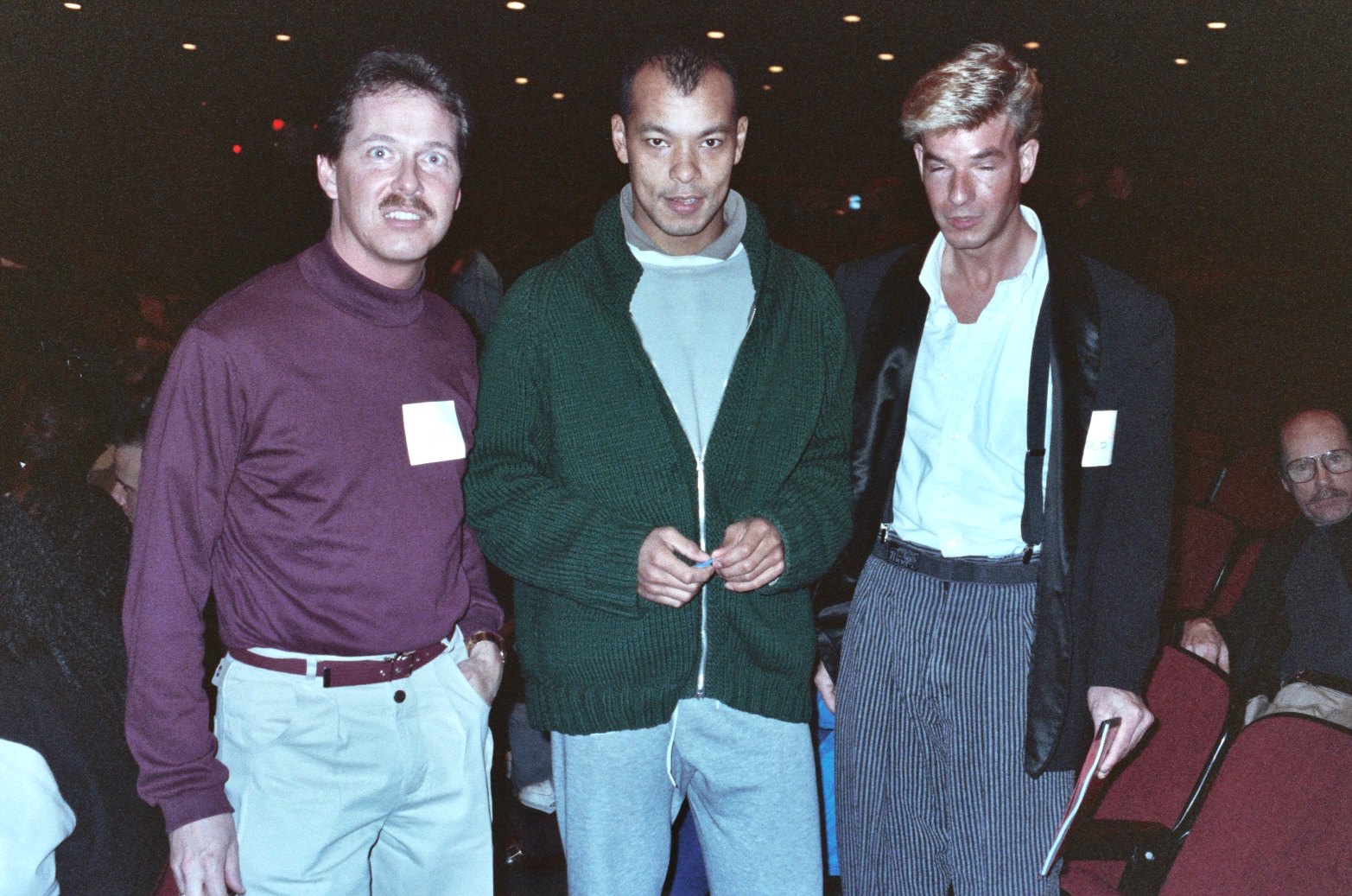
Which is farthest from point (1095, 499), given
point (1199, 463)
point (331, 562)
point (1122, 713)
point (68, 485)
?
point (1199, 463)

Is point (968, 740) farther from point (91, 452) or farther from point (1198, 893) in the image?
point (91, 452)

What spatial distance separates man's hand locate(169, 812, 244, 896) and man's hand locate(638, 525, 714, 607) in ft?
2.38

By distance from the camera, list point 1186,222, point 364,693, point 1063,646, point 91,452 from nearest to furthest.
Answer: point 364,693
point 1063,646
point 91,452
point 1186,222

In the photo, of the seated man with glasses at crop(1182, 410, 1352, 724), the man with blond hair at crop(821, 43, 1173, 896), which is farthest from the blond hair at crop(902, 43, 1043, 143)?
the seated man with glasses at crop(1182, 410, 1352, 724)

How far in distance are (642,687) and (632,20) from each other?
8225 millimetres

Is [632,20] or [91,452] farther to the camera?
[632,20]

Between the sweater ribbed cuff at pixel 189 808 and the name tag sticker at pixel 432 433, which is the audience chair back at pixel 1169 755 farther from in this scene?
the sweater ribbed cuff at pixel 189 808

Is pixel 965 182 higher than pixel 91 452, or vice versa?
pixel 965 182

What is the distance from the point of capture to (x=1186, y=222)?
8695mm

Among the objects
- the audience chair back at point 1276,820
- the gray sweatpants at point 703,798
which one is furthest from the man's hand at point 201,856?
the audience chair back at point 1276,820

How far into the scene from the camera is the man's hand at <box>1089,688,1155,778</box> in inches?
70.8

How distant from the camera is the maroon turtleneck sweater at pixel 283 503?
149cm

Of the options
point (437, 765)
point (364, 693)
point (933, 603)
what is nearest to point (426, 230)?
point (364, 693)

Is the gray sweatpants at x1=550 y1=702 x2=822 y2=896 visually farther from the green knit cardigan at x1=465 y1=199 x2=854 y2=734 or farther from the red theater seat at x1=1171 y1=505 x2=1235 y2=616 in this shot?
the red theater seat at x1=1171 y1=505 x2=1235 y2=616
